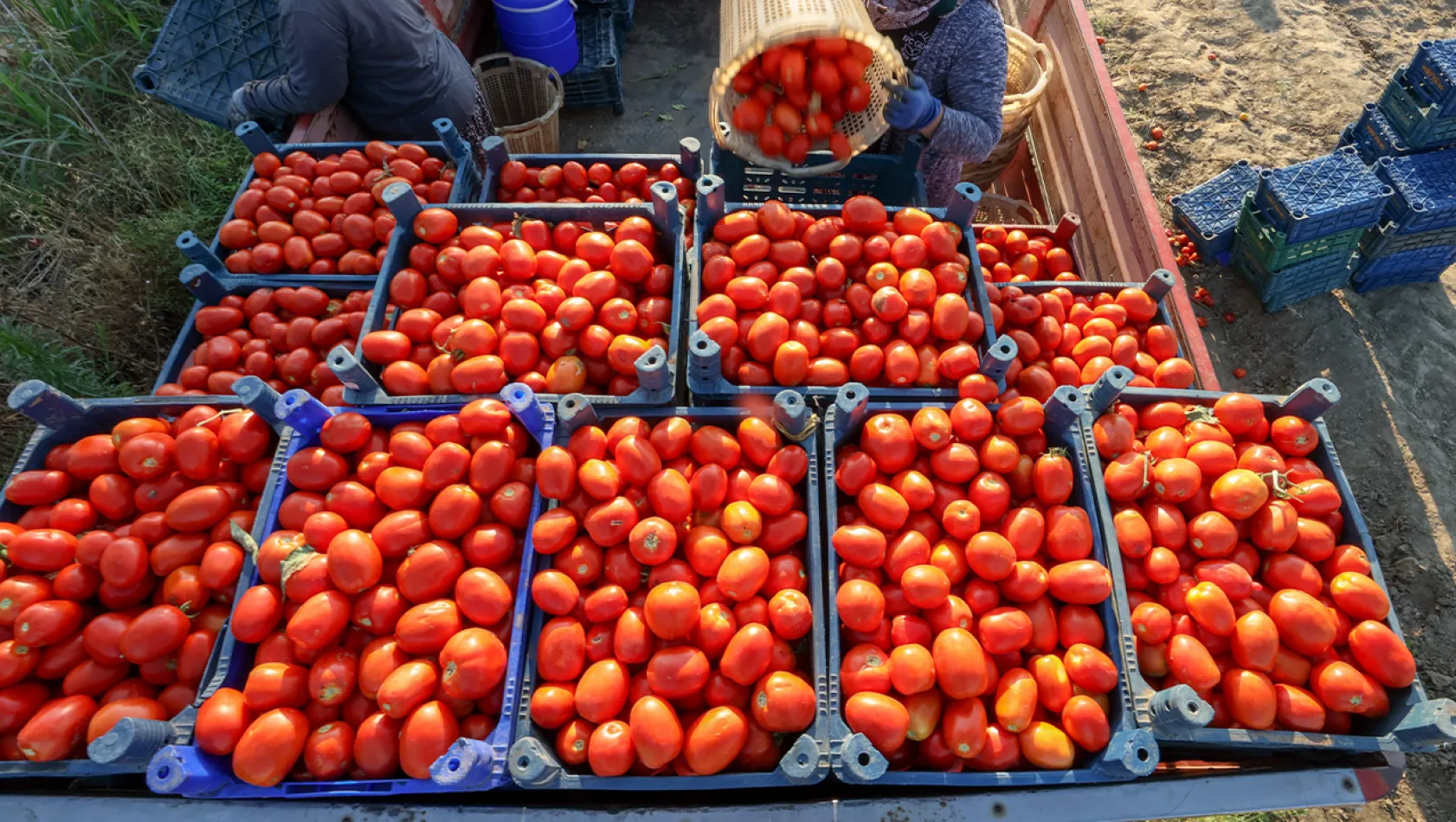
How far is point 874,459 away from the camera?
2.76 meters

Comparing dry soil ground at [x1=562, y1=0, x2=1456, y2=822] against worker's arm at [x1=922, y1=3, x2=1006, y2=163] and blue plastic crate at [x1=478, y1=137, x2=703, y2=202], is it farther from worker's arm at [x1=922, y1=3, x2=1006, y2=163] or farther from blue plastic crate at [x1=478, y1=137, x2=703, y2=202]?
worker's arm at [x1=922, y1=3, x2=1006, y2=163]

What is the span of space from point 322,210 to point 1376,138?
758 cm

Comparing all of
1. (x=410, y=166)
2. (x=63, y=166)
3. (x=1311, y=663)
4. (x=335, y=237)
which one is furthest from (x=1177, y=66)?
(x=63, y=166)

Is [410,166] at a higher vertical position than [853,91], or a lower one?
lower

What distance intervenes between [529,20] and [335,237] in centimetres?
307

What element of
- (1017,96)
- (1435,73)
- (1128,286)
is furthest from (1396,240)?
(1128,286)

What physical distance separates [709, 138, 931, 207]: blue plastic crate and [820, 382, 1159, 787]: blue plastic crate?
1.71 meters

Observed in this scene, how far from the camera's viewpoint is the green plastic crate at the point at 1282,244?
510 cm

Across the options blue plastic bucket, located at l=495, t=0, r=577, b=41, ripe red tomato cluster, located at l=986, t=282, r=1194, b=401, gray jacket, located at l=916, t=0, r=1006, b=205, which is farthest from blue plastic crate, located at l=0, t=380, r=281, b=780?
blue plastic bucket, located at l=495, t=0, r=577, b=41

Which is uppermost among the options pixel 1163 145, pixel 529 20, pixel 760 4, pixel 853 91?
pixel 760 4

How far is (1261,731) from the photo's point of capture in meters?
2.31

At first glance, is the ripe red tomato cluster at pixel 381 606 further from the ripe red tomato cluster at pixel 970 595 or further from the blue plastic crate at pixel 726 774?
the ripe red tomato cluster at pixel 970 595

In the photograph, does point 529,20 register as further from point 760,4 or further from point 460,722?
point 460,722

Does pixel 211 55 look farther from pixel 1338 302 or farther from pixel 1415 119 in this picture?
pixel 1415 119
